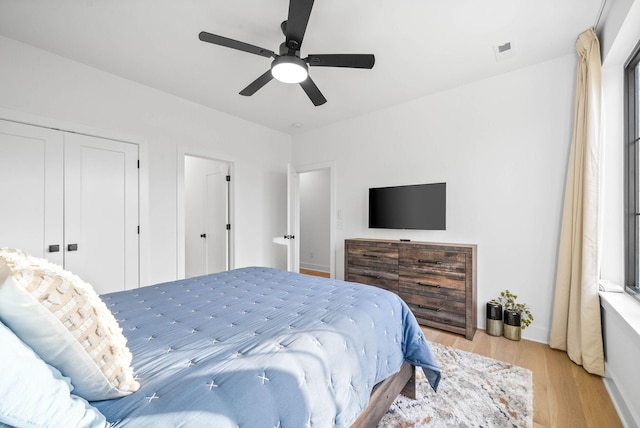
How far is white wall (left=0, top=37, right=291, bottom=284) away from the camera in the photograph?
2.39 meters

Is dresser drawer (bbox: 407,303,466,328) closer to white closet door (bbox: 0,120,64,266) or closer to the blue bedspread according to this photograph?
the blue bedspread

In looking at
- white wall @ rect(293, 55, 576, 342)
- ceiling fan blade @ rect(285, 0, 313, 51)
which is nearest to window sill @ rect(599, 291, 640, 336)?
white wall @ rect(293, 55, 576, 342)

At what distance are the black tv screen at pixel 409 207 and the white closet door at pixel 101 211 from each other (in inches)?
115

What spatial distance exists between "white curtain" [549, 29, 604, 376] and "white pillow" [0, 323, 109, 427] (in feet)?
10.1

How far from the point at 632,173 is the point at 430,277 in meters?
1.80

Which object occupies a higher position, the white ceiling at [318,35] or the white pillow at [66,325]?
the white ceiling at [318,35]

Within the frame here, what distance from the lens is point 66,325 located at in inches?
27.2

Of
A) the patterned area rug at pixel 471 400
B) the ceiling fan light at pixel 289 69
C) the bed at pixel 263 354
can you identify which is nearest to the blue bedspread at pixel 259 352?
the bed at pixel 263 354

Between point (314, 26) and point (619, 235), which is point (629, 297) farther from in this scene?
point (314, 26)

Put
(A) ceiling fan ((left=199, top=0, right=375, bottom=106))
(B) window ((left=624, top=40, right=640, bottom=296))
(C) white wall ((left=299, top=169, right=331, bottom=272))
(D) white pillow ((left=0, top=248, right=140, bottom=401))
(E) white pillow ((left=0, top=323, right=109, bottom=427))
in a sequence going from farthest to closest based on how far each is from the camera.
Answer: (C) white wall ((left=299, top=169, right=331, bottom=272)) → (B) window ((left=624, top=40, right=640, bottom=296)) → (A) ceiling fan ((left=199, top=0, right=375, bottom=106)) → (D) white pillow ((left=0, top=248, right=140, bottom=401)) → (E) white pillow ((left=0, top=323, right=109, bottom=427))

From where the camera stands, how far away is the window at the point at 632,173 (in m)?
2.05

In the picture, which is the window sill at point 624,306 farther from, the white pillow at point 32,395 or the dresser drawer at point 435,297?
the white pillow at point 32,395

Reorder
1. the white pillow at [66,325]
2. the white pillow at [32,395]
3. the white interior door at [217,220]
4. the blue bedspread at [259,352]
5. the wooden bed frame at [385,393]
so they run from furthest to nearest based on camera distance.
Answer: the white interior door at [217,220]
the wooden bed frame at [385,393]
the blue bedspread at [259,352]
the white pillow at [66,325]
the white pillow at [32,395]

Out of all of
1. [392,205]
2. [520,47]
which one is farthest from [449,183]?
[520,47]
